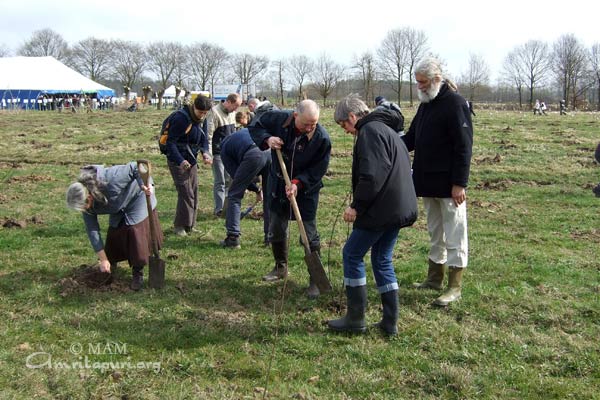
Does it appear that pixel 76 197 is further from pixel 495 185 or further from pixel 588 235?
pixel 495 185

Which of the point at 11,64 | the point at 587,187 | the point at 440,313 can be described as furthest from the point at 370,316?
the point at 11,64

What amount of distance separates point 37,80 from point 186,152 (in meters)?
53.1

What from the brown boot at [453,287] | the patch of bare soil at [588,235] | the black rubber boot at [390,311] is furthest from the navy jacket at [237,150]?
the patch of bare soil at [588,235]

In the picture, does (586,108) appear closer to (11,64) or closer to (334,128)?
(334,128)

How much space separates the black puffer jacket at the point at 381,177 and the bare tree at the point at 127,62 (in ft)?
245

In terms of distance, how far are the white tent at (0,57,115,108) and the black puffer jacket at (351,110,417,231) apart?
52709 mm

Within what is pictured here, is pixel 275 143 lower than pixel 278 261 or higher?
higher

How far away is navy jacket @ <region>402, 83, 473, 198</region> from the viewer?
5.02 meters

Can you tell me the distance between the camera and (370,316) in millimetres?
5047

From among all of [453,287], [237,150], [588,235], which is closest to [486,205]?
[588,235]

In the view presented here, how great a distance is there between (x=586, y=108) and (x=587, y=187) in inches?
1937

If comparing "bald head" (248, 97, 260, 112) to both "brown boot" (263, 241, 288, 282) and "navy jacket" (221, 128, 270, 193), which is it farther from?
"brown boot" (263, 241, 288, 282)

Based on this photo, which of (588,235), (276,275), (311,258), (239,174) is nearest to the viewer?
(311,258)

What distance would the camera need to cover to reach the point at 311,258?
5312 mm
